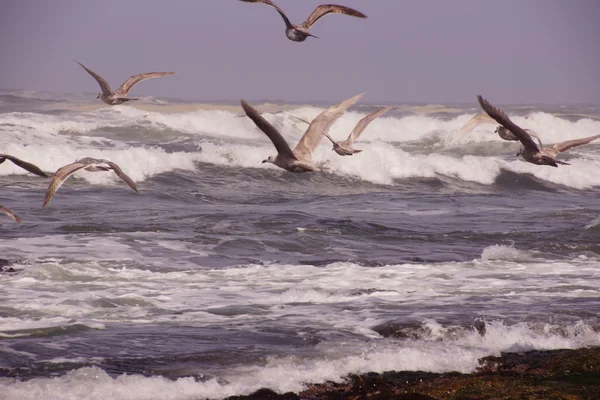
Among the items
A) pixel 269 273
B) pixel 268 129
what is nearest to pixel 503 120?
pixel 268 129

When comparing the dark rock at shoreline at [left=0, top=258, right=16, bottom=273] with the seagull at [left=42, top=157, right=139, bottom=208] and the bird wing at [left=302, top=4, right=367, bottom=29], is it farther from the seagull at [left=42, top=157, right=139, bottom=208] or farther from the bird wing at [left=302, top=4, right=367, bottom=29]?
the bird wing at [left=302, top=4, right=367, bottom=29]

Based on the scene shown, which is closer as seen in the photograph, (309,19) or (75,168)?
(75,168)

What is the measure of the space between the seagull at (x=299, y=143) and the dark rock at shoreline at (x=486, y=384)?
3.25 metres

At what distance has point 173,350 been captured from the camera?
755cm

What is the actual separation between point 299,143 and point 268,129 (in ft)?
6.79

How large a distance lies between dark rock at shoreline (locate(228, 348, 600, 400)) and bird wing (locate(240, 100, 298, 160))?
3129 mm

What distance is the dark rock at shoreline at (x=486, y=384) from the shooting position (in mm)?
6363

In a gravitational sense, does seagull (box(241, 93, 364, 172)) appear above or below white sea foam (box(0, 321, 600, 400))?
above

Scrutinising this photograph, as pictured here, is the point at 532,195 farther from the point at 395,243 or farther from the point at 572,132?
the point at 572,132

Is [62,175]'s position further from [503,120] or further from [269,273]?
[503,120]

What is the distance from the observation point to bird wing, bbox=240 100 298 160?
9.11 m

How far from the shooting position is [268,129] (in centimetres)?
962

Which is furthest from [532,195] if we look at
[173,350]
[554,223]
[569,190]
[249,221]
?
[173,350]

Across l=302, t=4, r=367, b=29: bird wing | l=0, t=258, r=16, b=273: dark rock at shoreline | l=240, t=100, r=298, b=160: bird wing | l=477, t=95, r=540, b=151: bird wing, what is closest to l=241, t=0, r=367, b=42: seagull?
l=302, t=4, r=367, b=29: bird wing
